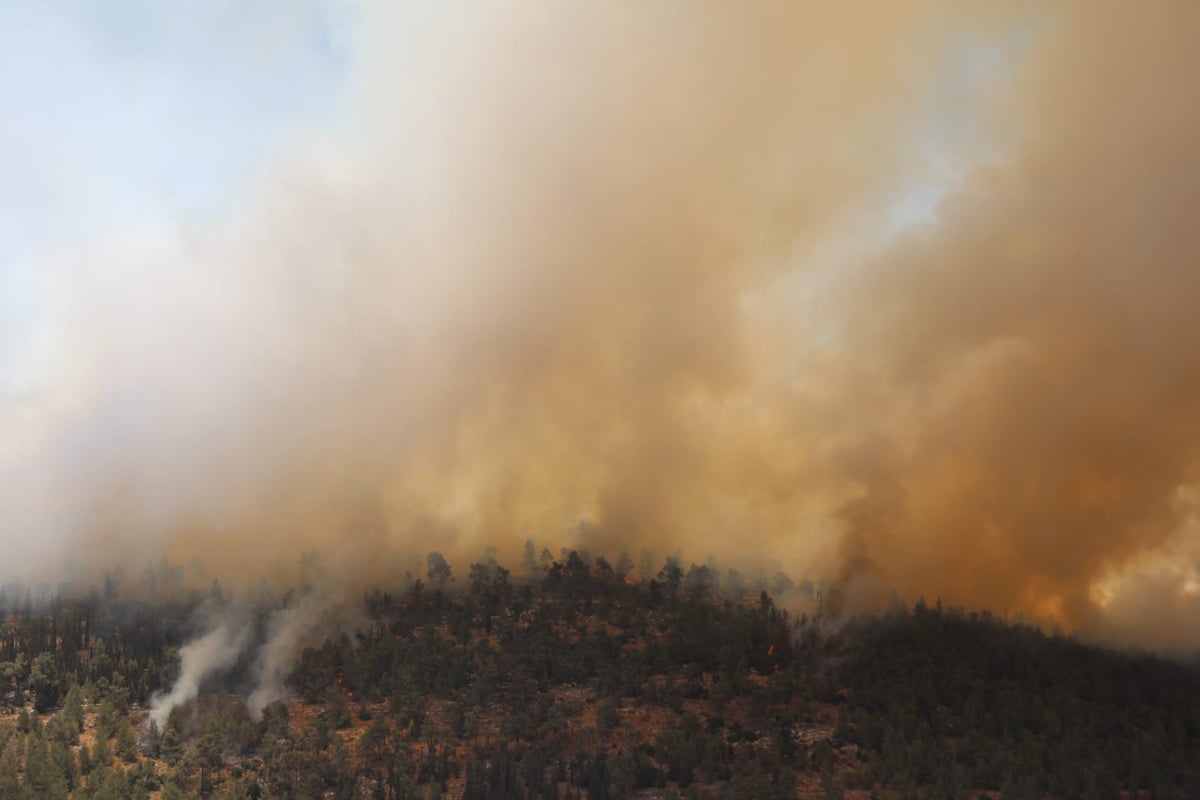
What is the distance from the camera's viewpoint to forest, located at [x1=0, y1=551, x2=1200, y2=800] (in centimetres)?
11612

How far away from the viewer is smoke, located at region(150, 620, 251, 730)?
149 meters

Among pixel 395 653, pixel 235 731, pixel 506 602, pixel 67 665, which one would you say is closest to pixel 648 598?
pixel 506 602

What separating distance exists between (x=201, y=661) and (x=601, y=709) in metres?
66.6

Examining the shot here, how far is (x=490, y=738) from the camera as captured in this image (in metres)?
134

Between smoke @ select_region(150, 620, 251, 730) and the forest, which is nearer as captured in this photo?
→ the forest

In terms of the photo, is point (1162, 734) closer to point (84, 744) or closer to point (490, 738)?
point (490, 738)

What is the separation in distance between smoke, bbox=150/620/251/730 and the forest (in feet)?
6.39

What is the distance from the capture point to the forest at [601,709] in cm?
11612

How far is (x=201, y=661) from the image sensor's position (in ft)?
525

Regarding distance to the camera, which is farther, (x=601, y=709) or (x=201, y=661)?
(x=201, y=661)

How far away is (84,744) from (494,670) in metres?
54.2

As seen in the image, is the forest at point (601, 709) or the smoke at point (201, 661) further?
the smoke at point (201, 661)

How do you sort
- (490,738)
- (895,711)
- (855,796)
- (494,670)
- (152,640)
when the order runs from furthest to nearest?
1. (152,640)
2. (494,670)
3. (490,738)
4. (895,711)
5. (855,796)

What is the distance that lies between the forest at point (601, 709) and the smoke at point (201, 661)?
195 cm
